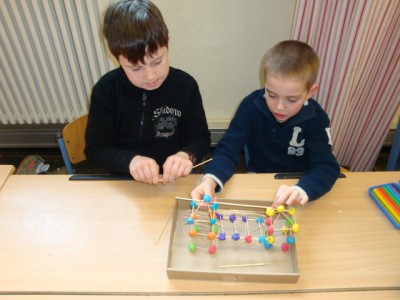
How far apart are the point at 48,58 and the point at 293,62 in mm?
1634

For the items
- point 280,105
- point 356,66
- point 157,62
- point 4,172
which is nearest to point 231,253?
point 280,105

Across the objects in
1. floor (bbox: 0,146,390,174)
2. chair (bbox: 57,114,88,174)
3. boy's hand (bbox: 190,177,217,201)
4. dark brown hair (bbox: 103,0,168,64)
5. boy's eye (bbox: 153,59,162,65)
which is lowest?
floor (bbox: 0,146,390,174)

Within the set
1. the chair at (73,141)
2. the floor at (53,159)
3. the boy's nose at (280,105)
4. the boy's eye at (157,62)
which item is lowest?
the floor at (53,159)

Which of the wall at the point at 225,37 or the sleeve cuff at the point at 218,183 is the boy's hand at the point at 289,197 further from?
the wall at the point at 225,37

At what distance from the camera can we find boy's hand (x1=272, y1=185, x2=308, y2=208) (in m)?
0.95

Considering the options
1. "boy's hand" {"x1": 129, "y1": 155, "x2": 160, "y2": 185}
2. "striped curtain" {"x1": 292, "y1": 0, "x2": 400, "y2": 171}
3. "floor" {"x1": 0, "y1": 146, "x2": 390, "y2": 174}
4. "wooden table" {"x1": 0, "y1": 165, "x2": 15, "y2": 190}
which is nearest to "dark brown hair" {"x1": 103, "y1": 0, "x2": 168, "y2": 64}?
"boy's hand" {"x1": 129, "y1": 155, "x2": 160, "y2": 185}

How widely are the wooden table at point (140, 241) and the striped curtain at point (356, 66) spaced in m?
0.86

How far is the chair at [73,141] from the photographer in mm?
1374

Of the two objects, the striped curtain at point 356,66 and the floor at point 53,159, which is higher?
the striped curtain at point 356,66

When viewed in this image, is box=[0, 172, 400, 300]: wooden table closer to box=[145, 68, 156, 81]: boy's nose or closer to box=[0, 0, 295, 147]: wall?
box=[145, 68, 156, 81]: boy's nose

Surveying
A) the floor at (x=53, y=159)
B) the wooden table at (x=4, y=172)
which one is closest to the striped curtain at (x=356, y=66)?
the floor at (x=53, y=159)

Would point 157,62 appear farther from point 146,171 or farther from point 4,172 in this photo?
point 4,172

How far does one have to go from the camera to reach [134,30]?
1.03 meters

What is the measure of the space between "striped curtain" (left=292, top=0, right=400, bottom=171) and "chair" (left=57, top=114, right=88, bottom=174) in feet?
3.83
